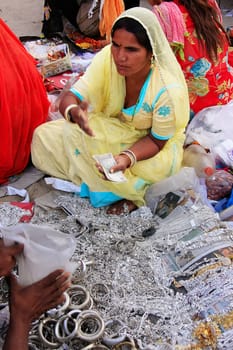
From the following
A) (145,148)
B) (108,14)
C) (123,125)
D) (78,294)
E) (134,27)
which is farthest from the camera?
(108,14)

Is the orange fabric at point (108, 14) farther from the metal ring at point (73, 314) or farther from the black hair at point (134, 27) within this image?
the metal ring at point (73, 314)

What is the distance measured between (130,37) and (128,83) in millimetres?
316

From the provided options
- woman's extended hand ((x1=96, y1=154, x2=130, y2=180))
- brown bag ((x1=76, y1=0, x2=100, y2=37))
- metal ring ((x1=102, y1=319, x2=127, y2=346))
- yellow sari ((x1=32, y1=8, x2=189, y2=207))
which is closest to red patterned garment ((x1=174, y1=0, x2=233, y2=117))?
yellow sari ((x1=32, y1=8, x2=189, y2=207))

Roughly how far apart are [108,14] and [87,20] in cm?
24

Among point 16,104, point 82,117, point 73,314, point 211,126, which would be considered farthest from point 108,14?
point 73,314

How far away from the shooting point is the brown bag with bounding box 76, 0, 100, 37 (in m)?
4.54

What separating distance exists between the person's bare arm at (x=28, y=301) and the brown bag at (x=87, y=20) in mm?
3432

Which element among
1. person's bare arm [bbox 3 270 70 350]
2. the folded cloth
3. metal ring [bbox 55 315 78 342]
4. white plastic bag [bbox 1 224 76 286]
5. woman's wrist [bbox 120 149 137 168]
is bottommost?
metal ring [bbox 55 315 78 342]

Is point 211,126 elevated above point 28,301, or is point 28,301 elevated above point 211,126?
point 28,301

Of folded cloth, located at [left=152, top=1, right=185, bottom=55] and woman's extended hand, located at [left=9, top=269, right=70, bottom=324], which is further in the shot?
folded cloth, located at [left=152, top=1, right=185, bottom=55]

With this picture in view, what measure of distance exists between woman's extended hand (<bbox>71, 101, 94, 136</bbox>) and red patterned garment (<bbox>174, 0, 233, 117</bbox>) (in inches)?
42.7

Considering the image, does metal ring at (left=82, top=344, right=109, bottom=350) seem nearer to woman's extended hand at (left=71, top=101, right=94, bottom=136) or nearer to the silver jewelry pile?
the silver jewelry pile

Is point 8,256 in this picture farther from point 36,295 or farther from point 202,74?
point 202,74

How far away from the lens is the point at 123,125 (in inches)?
106
